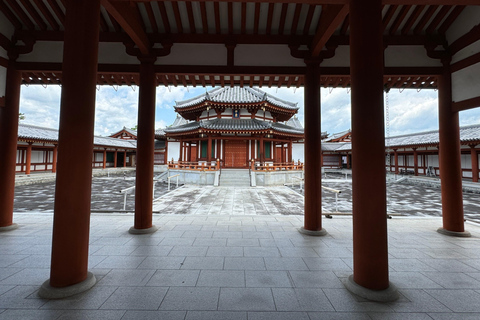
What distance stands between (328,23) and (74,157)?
4479 millimetres

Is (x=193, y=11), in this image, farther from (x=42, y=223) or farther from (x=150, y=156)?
(x=42, y=223)

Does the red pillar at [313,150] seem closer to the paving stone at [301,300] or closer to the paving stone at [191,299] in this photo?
the paving stone at [301,300]

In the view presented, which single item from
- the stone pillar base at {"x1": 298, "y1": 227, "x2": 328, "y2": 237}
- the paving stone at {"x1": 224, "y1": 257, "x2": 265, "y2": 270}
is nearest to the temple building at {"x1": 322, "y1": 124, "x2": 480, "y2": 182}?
the stone pillar base at {"x1": 298, "y1": 227, "x2": 328, "y2": 237}

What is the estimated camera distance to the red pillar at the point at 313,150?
4535 millimetres

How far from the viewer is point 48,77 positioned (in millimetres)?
5168

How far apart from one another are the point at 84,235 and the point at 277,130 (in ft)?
52.0

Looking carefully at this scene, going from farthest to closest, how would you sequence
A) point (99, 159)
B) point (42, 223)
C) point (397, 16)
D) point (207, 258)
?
point (99, 159) → point (42, 223) → point (397, 16) → point (207, 258)

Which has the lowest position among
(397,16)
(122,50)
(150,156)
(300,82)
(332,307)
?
(332,307)

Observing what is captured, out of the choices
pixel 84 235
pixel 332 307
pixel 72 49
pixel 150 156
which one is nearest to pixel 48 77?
pixel 150 156

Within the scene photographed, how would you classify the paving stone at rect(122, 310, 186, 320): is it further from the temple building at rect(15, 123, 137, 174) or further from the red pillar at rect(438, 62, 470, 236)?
the temple building at rect(15, 123, 137, 174)

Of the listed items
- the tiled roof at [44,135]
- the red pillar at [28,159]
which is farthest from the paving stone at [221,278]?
the red pillar at [28,159]

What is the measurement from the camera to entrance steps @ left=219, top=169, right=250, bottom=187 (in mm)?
15148

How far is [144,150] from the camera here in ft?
15.0

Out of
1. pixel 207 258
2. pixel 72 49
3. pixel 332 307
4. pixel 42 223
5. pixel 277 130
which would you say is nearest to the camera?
pixel 332 307
